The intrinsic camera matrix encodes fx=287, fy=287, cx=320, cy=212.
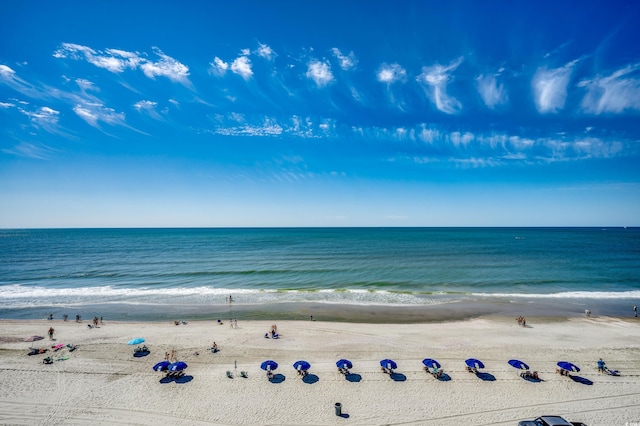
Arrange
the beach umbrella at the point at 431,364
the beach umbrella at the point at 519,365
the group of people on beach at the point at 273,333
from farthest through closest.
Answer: the group of people on beach at the point at 273,333
the beach umbrella at the point at 431,364
the beach umbrella at the point at 519,365

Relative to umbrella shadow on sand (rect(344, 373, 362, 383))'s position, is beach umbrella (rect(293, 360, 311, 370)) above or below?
above

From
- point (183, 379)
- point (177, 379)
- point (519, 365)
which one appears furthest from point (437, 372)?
point (177, 379)

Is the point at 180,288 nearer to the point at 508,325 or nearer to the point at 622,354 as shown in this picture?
the point at 508,325

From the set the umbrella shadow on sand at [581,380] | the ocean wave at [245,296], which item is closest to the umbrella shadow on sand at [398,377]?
the umbrella shadow on sand at [581,380]

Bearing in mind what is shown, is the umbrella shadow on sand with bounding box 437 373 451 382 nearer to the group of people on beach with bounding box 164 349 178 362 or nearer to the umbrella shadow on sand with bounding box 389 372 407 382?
the umbrella shadow on sand with bounding box 389 372 407 382

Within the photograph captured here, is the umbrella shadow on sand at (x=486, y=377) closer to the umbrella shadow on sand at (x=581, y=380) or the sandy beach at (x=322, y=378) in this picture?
the sandy beach at (x=322, y=378)

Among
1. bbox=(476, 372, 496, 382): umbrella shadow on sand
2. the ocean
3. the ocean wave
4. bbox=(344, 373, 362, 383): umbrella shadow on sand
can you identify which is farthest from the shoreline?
bbox=(344, 373, 362, 383): umbrella shadow on sand

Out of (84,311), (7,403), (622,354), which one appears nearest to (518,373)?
(622,354)
